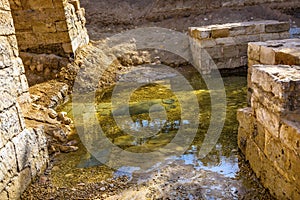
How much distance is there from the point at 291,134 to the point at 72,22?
6754 millimetres

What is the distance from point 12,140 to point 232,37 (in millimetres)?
6242

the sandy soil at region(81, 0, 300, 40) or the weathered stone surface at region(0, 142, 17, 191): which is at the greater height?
the sandy soil at region(81, 0, 300, 40)

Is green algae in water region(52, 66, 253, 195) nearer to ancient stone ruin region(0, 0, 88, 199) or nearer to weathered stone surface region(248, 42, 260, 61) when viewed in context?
ancient stone ruin region(0, 0, 88, 199)

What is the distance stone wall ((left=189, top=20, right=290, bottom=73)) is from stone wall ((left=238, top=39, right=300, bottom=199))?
418 cm

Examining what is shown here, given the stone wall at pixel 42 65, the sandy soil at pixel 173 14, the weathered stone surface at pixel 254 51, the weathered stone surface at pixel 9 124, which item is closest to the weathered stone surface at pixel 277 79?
the weathered stone surface at pixel 254 51

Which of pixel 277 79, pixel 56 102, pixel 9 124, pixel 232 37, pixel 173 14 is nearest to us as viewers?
pixel 277 79

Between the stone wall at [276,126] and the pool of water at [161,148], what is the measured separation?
0.28m

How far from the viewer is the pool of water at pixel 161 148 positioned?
3593mm

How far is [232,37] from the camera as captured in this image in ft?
26.4

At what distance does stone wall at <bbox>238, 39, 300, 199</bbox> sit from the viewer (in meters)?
2.61

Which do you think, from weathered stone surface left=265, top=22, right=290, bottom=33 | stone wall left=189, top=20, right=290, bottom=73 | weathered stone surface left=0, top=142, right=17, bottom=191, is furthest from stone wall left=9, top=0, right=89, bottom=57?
weathered stone surface left=265, top=22, right=290, bottom=33

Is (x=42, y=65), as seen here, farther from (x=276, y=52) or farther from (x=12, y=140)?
(x=276, y=52)

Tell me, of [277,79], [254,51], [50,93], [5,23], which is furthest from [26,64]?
[277,79]

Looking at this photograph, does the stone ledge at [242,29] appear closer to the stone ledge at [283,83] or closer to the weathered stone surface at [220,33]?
the weathered stone surface at [220,33]
